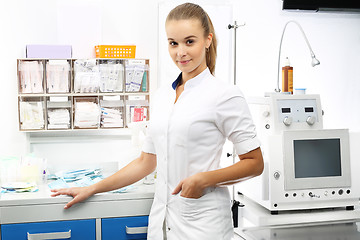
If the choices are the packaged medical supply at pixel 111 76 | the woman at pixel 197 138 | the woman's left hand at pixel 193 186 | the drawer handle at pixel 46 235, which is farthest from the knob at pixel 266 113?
the drawer handle at pixel 46 235

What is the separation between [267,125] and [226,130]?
0.76 metres

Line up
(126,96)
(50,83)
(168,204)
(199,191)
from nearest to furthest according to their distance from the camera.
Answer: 1. (199,191)
2. (168,204)
3. (50,83)
4. (126,96)

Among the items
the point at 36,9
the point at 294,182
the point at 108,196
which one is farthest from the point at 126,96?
the point at 294,182

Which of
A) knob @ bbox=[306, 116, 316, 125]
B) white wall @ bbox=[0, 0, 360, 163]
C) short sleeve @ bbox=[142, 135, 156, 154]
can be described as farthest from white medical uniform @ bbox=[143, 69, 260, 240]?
white wall @ bbox=[0, 0, 360, 163]

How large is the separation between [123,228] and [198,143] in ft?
2.45

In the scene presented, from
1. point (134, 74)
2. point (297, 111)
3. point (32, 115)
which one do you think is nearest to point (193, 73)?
point (297, 111)

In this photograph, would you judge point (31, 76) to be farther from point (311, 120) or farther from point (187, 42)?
point (311, 120)

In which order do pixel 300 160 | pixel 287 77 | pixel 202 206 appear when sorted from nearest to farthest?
pixel 202 206
pixel 300 160
pixel 287 77

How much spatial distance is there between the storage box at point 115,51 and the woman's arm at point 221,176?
59.6 inches

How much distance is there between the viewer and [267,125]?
211cm

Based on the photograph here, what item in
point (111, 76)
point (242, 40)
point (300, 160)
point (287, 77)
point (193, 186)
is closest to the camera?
point (193, 186)

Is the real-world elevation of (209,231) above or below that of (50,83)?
below

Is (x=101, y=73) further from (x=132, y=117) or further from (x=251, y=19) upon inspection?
(x=251, y=19)

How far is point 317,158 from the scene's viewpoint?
6.77 feet
